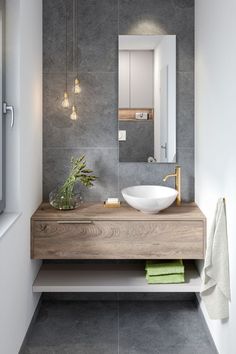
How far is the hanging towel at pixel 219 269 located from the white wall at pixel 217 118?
0.14ft

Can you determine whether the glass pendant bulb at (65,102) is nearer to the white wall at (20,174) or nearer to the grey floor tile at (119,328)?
the white wall at (20,174)

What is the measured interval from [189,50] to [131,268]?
5.64ft

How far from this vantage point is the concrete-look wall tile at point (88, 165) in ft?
11.3

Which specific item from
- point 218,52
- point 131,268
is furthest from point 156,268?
point 218,52

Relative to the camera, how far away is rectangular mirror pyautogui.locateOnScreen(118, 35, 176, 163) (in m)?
3.36

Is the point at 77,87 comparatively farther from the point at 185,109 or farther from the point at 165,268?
the point at 165,268

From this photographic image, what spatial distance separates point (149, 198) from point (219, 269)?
736mm

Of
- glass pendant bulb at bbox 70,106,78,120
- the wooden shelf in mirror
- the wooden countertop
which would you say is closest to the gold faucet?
the wooden countertop

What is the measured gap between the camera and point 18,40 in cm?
257

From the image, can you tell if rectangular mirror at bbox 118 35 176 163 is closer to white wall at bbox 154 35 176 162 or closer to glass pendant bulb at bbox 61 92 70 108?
white wall at bbox 154 35 176 162

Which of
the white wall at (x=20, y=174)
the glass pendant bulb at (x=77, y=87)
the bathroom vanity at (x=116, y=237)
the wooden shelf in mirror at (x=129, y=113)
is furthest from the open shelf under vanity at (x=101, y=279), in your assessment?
the glass pendant bulb at (x=77, y=87)

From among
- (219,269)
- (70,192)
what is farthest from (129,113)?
(219,269)

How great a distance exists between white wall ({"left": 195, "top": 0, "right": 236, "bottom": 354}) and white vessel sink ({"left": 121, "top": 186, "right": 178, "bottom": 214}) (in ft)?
0.81

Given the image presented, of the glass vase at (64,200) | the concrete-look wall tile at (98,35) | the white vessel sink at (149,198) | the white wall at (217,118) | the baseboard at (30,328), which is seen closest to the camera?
the white wall at (217,118)
